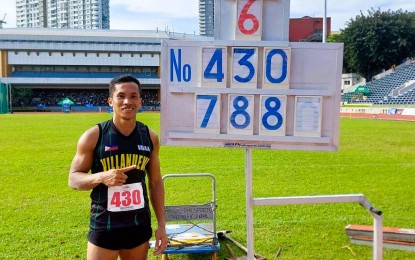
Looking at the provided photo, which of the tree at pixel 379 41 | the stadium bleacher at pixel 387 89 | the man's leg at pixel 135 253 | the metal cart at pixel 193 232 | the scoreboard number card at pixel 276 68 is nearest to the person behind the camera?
the man's leg at pixel 135 253

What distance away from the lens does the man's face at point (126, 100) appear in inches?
107

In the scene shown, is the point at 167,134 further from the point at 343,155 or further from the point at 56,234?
the point at 343,155

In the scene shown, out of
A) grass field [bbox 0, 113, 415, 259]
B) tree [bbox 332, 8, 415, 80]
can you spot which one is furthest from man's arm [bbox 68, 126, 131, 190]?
tree [bbox 332, 8, 415, 80]

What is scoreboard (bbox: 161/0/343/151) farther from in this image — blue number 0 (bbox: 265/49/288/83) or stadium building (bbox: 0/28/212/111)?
stadium building (bbox: 0/28/212/111)

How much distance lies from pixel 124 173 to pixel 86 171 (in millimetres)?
289

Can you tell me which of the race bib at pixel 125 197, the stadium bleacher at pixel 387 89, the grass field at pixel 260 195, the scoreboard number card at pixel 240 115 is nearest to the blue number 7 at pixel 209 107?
the scoreboard number card at pixel 240 115

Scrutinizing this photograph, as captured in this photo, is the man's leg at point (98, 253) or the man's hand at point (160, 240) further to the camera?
the man's hand at point (160, 240)

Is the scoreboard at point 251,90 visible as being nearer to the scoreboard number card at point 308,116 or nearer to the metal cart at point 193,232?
the scoreboard number card at point 308,116

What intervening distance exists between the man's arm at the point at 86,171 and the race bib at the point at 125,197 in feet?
0.43

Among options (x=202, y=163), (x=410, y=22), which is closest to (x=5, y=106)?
(x=202, y=163)

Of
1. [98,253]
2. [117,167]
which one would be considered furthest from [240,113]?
[98,253]

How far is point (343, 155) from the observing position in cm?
1195

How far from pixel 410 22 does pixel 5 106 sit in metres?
53.9

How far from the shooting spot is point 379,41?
57.8 meters
